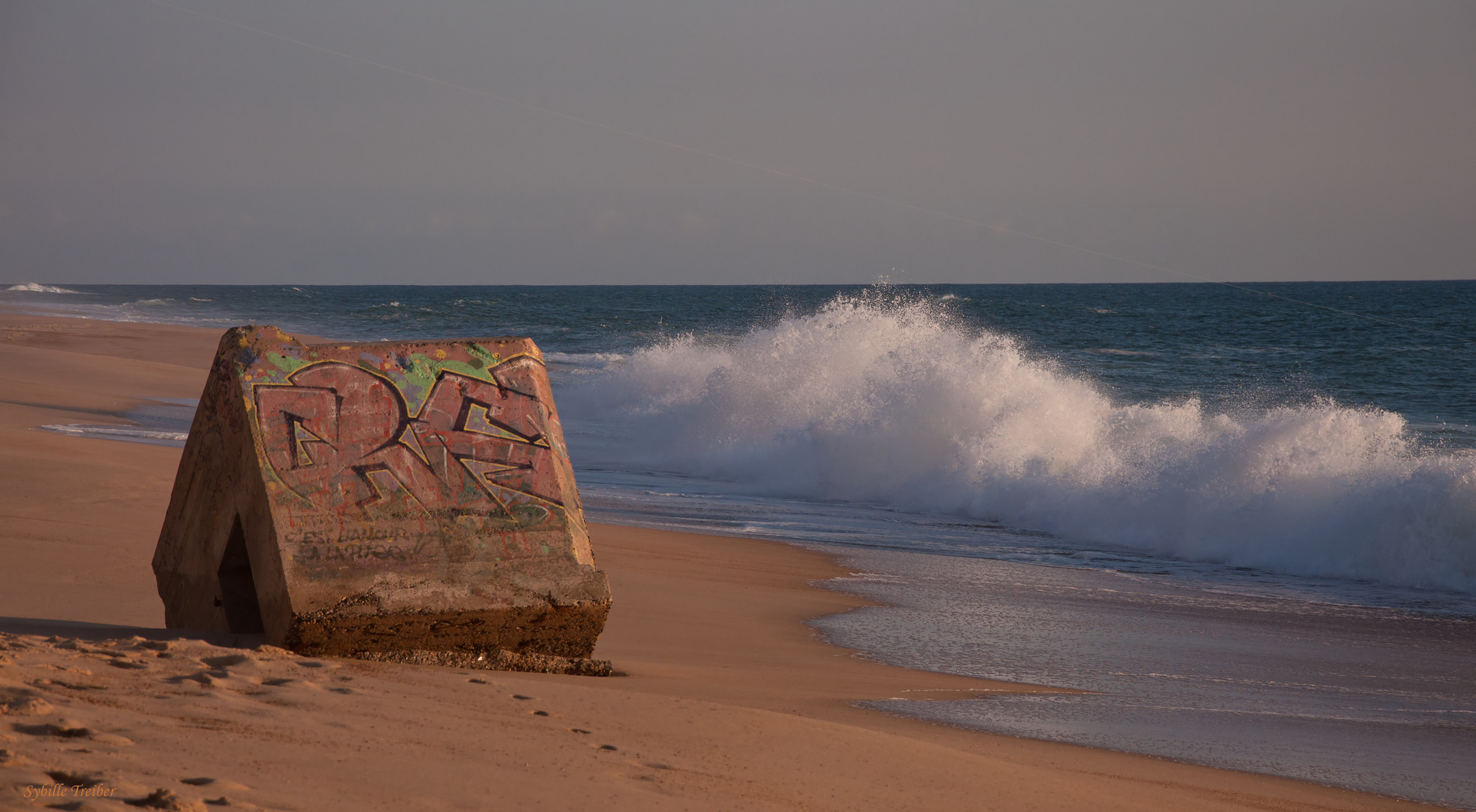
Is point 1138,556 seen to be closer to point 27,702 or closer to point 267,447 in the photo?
point 267,447

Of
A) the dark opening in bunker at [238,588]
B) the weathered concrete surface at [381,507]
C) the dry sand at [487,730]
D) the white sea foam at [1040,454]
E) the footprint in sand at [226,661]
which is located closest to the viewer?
the dry sand at [487,730]

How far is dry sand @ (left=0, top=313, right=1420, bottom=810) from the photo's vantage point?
A: 2.50 m

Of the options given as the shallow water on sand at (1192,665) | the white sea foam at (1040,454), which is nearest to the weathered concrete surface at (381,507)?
the shallow water on sand at (1192,665)

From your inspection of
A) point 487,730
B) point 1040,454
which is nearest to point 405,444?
point 487,730

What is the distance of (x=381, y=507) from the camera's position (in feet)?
12.6

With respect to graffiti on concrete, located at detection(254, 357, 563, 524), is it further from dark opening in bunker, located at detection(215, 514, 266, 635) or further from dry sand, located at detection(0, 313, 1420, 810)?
dry sand, located at detection(0, 313, 1420, 810)

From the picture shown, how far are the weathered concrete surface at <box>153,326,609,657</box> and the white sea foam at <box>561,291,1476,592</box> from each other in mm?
6368

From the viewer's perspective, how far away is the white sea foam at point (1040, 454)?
820 cm

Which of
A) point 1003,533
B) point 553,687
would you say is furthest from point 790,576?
point 553,687

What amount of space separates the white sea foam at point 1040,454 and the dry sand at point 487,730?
481cm

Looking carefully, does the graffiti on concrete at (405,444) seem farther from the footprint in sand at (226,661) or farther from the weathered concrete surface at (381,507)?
the footprint in sand at (226,661)

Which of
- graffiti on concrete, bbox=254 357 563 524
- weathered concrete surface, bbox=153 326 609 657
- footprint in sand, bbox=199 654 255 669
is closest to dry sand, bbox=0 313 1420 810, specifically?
footprint in sand, bbox=199 654 255 669

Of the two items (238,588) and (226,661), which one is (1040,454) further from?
(226,661)

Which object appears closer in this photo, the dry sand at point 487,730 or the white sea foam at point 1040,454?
the dry sand at point 487,730
